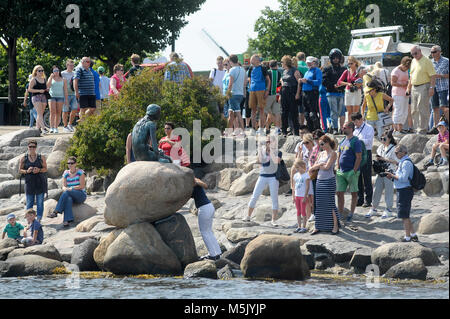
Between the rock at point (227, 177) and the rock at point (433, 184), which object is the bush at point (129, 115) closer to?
the rock at point (227, 177)

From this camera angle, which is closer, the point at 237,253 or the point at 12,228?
the point at 237,253

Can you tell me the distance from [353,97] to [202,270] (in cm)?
656

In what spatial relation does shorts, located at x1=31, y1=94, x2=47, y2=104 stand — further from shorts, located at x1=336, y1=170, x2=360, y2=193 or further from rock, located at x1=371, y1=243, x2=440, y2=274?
rock, located at x1=371, y1=243, x2=440, y2=274

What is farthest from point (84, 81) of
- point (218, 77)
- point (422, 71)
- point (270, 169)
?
point (422, 71)

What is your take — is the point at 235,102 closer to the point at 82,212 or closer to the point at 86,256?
the point at 82,212

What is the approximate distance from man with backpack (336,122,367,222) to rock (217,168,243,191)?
4.20 m

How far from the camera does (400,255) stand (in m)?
13.9

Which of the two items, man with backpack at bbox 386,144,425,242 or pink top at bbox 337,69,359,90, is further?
pink top at bbox 337,69,359,90

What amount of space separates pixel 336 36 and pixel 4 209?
37.0 metres

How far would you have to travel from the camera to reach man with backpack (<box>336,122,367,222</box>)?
15.9 meters

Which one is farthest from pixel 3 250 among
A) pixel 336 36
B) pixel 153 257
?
pixel 336 36

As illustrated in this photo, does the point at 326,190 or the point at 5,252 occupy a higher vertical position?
the point at 326,190

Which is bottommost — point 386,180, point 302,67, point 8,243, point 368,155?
point 8,243

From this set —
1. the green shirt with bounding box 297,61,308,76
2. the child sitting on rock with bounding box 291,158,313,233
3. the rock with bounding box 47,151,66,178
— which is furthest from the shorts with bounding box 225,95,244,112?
the child sitting on rock with bounding box 291,158,313,233
